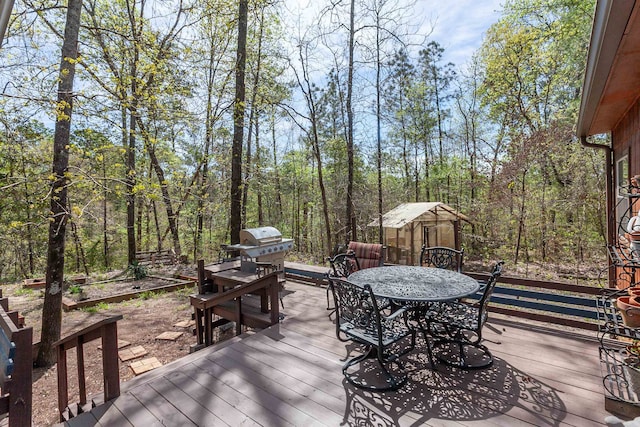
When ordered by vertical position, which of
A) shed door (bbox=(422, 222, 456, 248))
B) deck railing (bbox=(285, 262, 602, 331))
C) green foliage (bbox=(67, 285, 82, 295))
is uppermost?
shed door (bbox=(422, 222, 456, 248))

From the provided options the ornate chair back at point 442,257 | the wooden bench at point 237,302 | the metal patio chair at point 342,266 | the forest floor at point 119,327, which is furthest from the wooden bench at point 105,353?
the ornate chair back at point 442,257

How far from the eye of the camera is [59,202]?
13.7 ft

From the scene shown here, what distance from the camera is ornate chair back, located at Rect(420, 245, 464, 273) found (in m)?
4.08

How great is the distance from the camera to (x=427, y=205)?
30.6 feet

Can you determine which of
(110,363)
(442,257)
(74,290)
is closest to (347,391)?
(110,363)

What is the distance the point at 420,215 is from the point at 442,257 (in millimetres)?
4727

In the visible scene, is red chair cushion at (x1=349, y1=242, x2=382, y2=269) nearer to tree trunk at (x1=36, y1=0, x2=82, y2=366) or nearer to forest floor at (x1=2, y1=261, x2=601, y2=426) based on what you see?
forest floor at (x1=2, y1=261, x2=601, y2=426)

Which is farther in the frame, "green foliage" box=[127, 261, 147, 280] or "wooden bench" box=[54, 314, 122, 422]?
"green foliage" box=[127, 261, 147, 280]

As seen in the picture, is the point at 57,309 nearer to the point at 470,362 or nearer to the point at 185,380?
the point at 185,380

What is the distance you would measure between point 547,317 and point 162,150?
11.9 m

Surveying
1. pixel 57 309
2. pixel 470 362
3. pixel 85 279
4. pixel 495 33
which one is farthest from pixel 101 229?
pixel 495 33

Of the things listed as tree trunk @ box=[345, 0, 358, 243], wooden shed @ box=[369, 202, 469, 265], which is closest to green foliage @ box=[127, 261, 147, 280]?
tree trunk @ box=[345, 0, 358, 243]

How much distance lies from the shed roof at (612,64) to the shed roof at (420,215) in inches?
214

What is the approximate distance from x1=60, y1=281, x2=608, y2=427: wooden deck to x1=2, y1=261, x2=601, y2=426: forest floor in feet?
4.50
